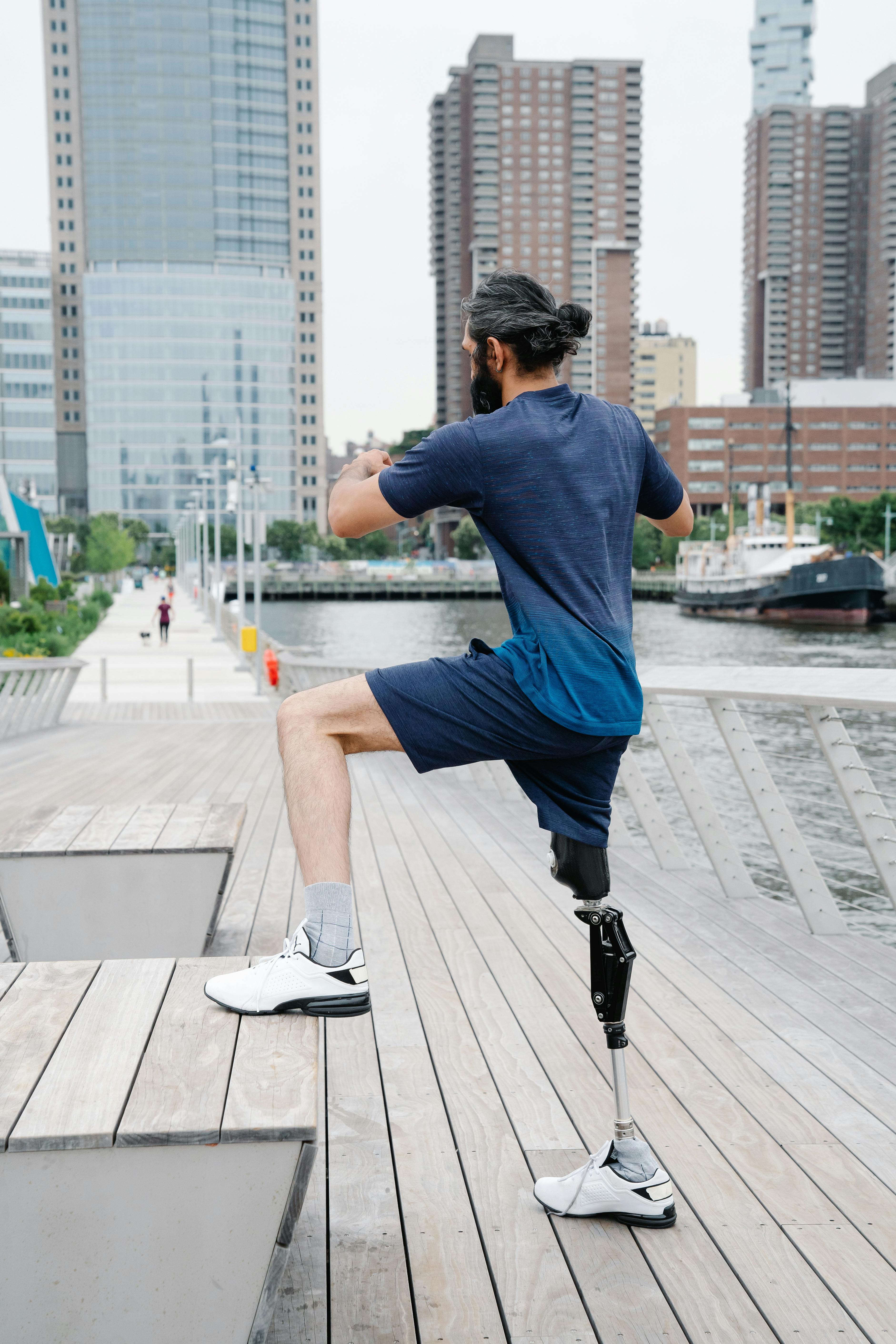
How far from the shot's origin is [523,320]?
2039 millimetres

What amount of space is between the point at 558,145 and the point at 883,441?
58.0 m

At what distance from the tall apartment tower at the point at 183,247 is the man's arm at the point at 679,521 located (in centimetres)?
12061

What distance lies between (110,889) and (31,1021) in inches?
63.2

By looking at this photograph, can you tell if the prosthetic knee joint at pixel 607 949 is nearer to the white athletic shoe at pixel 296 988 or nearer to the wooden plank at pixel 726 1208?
the wooden plank at pixel 726 1208

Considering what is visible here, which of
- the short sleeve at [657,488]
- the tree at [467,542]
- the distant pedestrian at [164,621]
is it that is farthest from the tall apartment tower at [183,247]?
the short sleeve at [657,488]

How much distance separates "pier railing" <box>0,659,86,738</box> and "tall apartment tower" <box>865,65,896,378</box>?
536ft

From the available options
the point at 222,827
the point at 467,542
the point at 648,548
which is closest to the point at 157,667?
the point at 222,827

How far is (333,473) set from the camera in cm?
19562

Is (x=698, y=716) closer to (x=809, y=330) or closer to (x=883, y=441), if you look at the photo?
(x=883, y=441)

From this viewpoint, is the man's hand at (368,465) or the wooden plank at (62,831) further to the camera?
the wooden plank at (62,831)

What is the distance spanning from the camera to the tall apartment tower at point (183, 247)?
400 feet

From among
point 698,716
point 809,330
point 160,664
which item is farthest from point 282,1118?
point 809,330

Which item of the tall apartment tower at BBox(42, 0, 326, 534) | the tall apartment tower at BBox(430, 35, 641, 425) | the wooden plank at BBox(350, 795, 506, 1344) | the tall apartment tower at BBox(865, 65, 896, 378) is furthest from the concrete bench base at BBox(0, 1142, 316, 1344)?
the tall apartment tower at BBox(865, 65, 896, 378)

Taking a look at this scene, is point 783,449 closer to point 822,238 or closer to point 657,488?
point 822,238
